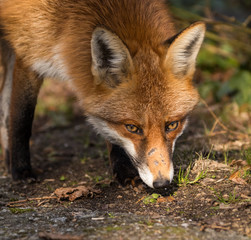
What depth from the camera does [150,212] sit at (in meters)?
3.04

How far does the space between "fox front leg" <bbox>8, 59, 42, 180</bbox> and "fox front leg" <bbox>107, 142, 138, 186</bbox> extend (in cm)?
100

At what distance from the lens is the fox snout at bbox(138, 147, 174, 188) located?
117 inches

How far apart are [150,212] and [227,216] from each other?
63 cm

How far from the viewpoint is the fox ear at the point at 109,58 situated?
120 inches

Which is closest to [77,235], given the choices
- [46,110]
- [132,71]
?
[132,71]

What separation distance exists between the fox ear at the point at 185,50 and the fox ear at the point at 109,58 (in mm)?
406

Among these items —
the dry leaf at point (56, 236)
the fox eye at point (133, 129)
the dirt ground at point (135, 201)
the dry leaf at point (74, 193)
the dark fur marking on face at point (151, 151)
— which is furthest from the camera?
the dry leaf at point (74, 193)

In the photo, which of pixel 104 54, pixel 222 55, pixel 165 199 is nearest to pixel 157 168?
pixel 165 199

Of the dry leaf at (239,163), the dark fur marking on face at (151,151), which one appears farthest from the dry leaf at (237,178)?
the dark fur marking on face at (151,151)

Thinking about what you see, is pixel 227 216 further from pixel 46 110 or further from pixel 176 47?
pixel 46 110

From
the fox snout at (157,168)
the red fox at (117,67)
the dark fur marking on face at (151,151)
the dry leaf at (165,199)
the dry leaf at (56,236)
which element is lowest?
the dry leaf at (165,199)

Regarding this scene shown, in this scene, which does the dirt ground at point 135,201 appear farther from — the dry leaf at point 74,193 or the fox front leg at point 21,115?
the fox front leg at point 21,115

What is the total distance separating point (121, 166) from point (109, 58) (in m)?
1.27

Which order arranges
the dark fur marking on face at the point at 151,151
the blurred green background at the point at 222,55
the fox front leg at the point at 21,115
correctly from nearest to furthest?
the dark fur marking on face at the point at 151,151 < the fox front leg at the point at 21,115 < the blurred green background at the point at 222,55
